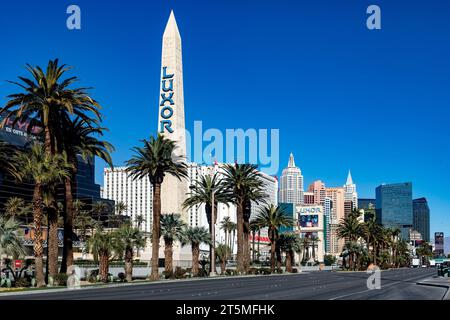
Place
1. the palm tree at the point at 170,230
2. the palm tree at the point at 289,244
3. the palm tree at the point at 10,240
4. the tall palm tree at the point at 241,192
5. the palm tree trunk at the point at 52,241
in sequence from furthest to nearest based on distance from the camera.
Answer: the palm tree at the point at 289,244, the tall palm tree at the point at 241,192, the palm tree at the point at 170,230, the palm tree trunk at the point at 52,241, the palm tree at the point at 10,240

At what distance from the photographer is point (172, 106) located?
9206 centimetres

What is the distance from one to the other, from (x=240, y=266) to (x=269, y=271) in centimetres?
1071

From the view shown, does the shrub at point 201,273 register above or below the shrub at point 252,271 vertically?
above

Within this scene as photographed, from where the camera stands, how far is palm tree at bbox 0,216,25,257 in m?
44.6

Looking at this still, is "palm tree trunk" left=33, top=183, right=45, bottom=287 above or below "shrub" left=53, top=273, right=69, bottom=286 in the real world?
above

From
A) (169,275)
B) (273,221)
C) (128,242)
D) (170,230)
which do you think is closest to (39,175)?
(128,242)

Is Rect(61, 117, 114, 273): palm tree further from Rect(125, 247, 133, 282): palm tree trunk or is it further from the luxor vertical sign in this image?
the luxor vertical sign

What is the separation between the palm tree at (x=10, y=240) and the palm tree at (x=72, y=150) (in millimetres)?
6640

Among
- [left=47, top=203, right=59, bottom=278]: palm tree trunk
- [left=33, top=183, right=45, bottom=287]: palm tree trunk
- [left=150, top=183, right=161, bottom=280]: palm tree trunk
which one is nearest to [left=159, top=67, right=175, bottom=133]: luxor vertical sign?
[left=150, top=183, right=161, bottom=280]: palm tree trunk

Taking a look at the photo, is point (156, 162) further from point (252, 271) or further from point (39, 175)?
point (252, 271)

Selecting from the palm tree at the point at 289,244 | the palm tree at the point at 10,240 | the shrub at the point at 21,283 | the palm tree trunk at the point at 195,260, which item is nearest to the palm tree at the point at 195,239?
the palm tree trunk at the point at 195,260

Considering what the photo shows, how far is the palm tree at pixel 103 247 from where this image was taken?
56.1 meters

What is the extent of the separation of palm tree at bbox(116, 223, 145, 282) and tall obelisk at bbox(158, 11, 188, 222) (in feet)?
107

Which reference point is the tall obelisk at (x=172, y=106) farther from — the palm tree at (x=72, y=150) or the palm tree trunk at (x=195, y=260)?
the palm tree at (x=72, y=150)
